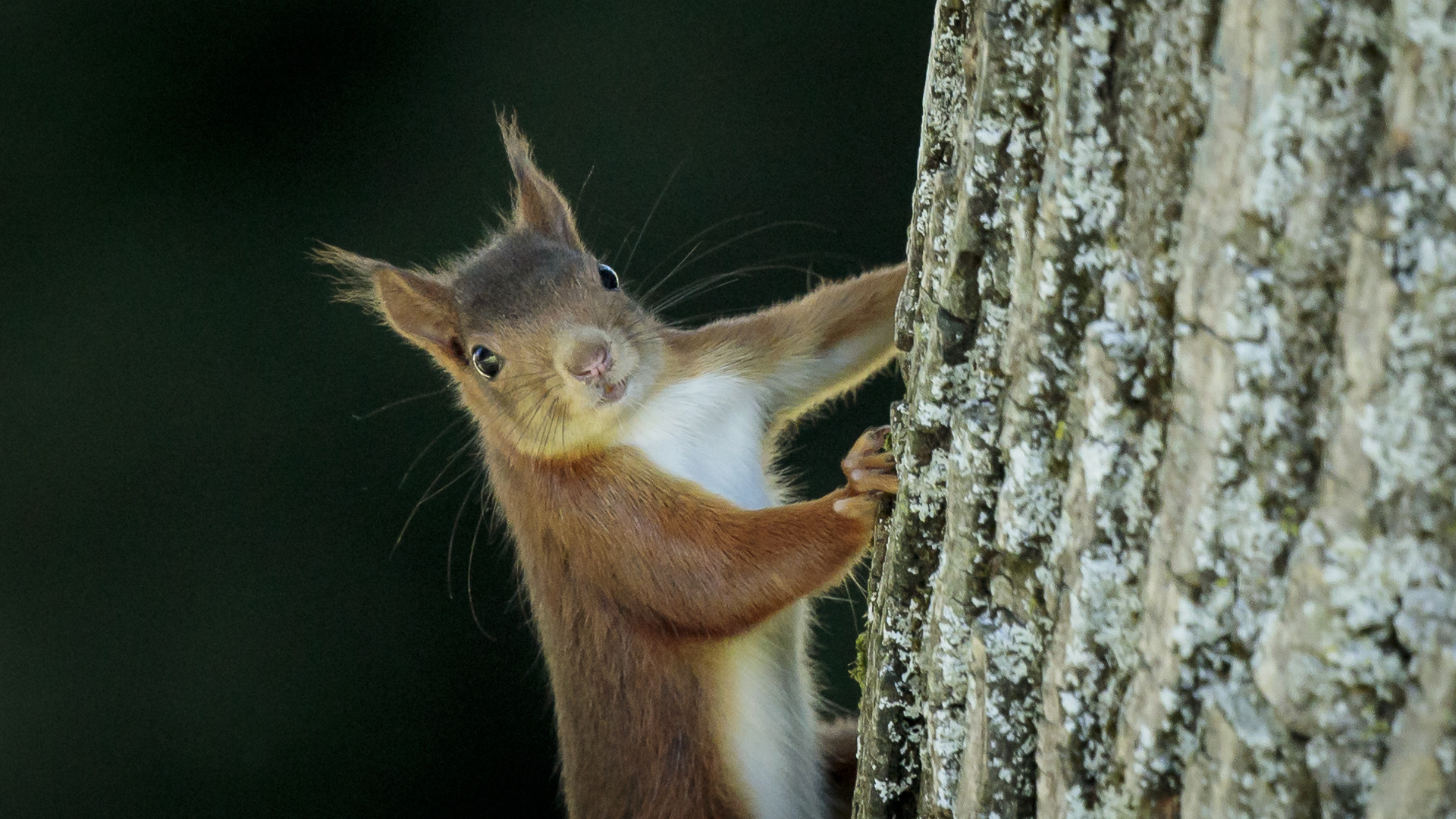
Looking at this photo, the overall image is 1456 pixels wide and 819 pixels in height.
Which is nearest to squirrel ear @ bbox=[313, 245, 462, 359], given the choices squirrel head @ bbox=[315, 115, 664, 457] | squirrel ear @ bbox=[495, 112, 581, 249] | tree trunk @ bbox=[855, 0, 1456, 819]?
squirrel head @ bbox=[315, 115, 664, 457]

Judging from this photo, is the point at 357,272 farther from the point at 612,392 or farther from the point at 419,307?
Answer: the point at 612,392

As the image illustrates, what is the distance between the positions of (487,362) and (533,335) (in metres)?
0.06

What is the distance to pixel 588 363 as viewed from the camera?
1.16 metres

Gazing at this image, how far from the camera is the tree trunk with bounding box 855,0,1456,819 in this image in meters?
0.48

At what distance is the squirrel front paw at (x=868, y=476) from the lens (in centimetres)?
88

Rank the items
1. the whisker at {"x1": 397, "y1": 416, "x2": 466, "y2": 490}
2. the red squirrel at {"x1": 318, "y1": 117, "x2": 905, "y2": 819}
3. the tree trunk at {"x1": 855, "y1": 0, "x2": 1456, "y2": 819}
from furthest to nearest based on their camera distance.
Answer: the whisker at {"x1": 397, "y1": 416, "x2": 466, "y2": 490}, the red squirrel at {"x1": 318, "y1": 117, "x2": 905, "y2": 819}, the tree trunk at {"x1": 855, "y1": 0, "x2": 1456, "y2": 819}

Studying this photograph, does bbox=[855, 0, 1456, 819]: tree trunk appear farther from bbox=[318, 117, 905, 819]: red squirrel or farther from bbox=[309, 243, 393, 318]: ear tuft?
bbox=[309, 243, 393, 318]: ear tuft

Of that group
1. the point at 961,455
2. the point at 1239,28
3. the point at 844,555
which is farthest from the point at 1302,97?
the point at 844,555

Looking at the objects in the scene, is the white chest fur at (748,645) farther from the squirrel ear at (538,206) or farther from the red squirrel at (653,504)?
the squirrel ear at (538,206)

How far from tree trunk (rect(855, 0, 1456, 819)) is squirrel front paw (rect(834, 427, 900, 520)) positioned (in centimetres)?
8

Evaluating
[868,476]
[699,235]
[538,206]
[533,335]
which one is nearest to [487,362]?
A: [533,335]

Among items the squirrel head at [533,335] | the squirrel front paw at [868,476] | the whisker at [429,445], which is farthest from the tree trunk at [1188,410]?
the whisker at [429,445]

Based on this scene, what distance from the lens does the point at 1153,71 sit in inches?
22.3

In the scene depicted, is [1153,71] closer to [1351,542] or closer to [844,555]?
[1351,542]
